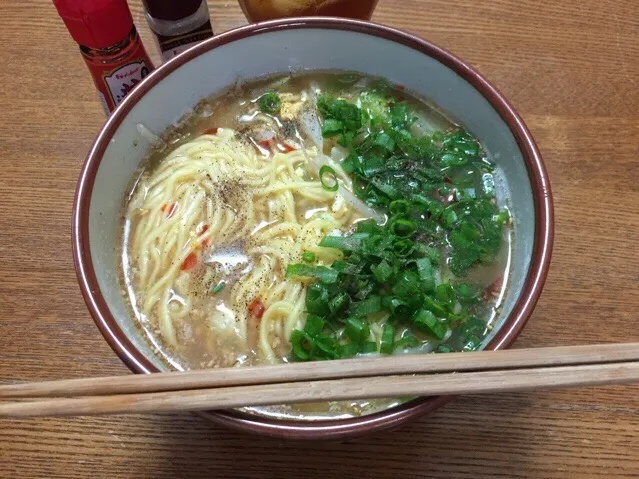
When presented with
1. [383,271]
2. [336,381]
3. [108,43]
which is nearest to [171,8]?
[108,43]

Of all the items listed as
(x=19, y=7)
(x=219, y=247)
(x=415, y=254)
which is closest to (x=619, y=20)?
(x=415, y=254)

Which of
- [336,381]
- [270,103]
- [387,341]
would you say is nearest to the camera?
[336,381]

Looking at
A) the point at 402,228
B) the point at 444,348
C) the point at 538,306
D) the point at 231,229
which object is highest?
the point at 231,229

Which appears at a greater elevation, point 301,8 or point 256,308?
point 301,8

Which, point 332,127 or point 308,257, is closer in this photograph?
point 308,257

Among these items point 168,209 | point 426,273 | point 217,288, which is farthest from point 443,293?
point 168,209

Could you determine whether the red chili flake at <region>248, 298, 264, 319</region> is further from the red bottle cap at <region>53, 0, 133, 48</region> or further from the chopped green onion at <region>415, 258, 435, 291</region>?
the red bottle cap at <region>53, 0, 133, 48</region>

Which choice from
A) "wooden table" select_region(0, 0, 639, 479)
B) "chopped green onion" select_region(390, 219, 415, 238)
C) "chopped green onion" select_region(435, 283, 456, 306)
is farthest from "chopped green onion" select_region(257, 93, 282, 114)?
"chopped green onion" select_region(435, 283, 456, 306)

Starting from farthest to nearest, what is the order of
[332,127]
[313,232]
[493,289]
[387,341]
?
[332,127] → [313,232] → [493,289] → [387,341]

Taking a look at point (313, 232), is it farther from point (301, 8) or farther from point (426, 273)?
point (301, 8)
